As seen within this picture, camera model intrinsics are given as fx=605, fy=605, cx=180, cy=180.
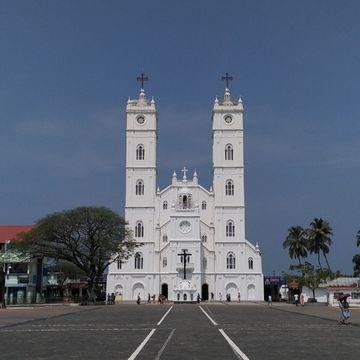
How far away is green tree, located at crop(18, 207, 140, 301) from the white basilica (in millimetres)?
23283

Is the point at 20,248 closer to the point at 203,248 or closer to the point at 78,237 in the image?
the point at 78,237

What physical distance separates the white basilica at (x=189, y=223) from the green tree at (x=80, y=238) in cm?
2328

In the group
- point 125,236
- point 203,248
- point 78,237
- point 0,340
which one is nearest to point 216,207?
point 203,248

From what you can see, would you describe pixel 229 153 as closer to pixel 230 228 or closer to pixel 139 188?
pixel 230 228

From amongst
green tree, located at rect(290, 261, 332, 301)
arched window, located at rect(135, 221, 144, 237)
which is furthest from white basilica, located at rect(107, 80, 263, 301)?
green tree, located at rect(290, 261, 332, 301)

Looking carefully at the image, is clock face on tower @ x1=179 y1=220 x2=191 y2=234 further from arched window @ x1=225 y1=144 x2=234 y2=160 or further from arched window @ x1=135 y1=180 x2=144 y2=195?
arched window @ x1=225 y1=144 x2=234 y2=160

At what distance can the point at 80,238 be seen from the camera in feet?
227

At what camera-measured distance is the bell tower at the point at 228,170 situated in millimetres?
97438

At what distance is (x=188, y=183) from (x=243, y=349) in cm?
8707

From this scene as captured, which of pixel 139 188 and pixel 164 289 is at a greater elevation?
pixel 139 188

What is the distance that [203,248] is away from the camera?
320ft

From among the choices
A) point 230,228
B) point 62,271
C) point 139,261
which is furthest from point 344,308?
point 62,271

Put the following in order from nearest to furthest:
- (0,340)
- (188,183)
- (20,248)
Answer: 1. (0,340)
2. (20,248)
3. (188,183)

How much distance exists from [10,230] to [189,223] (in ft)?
93.0
